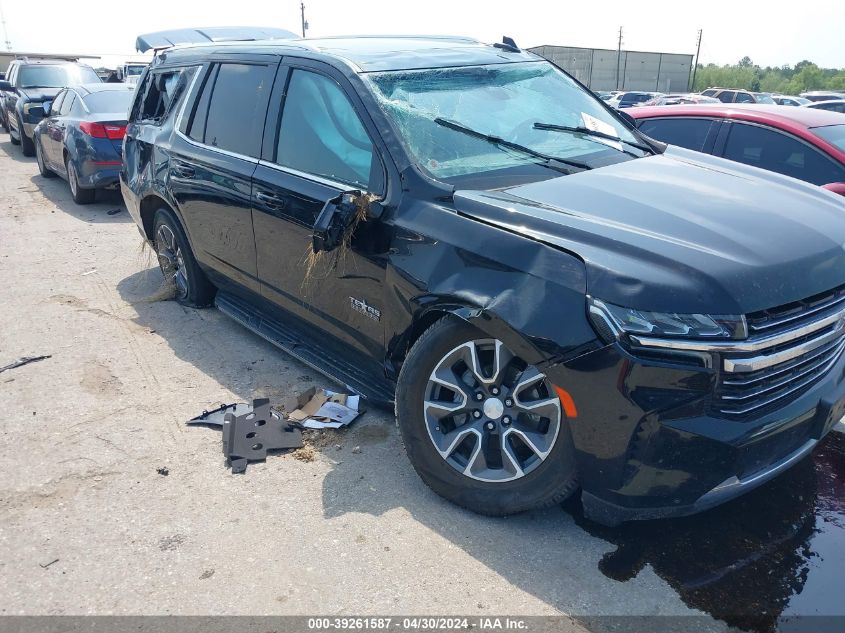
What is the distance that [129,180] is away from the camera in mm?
6172

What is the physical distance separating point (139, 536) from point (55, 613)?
0.48m

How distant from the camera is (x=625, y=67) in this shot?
6506 centimetres

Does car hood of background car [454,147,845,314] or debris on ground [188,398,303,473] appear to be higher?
car hood of background car [454,147,845,314]

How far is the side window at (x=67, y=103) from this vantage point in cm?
1068

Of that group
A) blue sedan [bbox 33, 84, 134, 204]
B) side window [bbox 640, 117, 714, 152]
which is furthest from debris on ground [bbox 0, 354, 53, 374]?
side window [bbox 640, 117, 714, 152]

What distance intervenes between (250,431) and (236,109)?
219 cm

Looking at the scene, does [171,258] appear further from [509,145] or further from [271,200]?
[509,145]

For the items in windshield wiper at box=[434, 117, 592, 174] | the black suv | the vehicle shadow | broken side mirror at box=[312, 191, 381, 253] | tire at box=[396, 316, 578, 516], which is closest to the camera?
the vehicle shadow

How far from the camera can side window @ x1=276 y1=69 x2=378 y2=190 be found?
367cm

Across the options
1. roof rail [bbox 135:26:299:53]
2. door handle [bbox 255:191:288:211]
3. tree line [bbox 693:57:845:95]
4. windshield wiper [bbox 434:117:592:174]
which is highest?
roof rail [bbox 135:26:299:53]

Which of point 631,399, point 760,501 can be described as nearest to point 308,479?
point 631,399

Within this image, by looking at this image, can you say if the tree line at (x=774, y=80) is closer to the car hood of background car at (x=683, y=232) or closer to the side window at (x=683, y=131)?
the side window at (x=683, y=131)

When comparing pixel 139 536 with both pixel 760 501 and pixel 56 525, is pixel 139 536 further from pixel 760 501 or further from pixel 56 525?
pixel 760 501

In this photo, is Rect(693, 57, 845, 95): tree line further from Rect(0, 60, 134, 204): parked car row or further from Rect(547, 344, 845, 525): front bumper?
Rect(547, 344, 845, 525): front bumper
